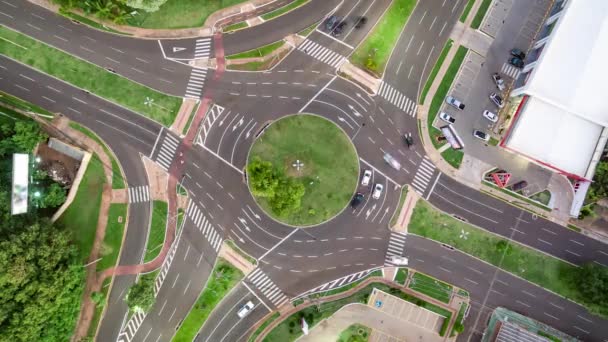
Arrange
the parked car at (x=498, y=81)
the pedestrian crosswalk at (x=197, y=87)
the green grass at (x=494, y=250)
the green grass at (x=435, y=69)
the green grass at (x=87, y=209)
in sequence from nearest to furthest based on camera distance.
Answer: the green grass at (x=87, y=209) → the pedestrian crosswalk at (x=197, y=87) → the green grass at (x=494, y=250) → the parked car at (x=498, y=81) → the green grass at (x=435, y=69)

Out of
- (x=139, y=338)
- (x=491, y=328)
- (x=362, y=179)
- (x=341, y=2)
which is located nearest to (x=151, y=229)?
(x=139, y=338)

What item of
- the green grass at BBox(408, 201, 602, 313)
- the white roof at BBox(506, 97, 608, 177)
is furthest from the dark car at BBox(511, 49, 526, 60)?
the green grass at BBox(408, 201, 602, 313)

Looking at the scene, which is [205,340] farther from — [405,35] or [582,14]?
[582,14]

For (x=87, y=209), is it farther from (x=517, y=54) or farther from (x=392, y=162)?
(x=517, y=54)

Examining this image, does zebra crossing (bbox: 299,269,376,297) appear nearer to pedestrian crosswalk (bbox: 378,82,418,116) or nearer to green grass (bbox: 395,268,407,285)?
green grass (bbox: 395,268,407,285)

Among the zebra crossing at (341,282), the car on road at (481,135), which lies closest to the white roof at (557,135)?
the car on road at (481,135)

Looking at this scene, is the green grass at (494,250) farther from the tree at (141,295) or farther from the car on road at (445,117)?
the tree at (141,295)
